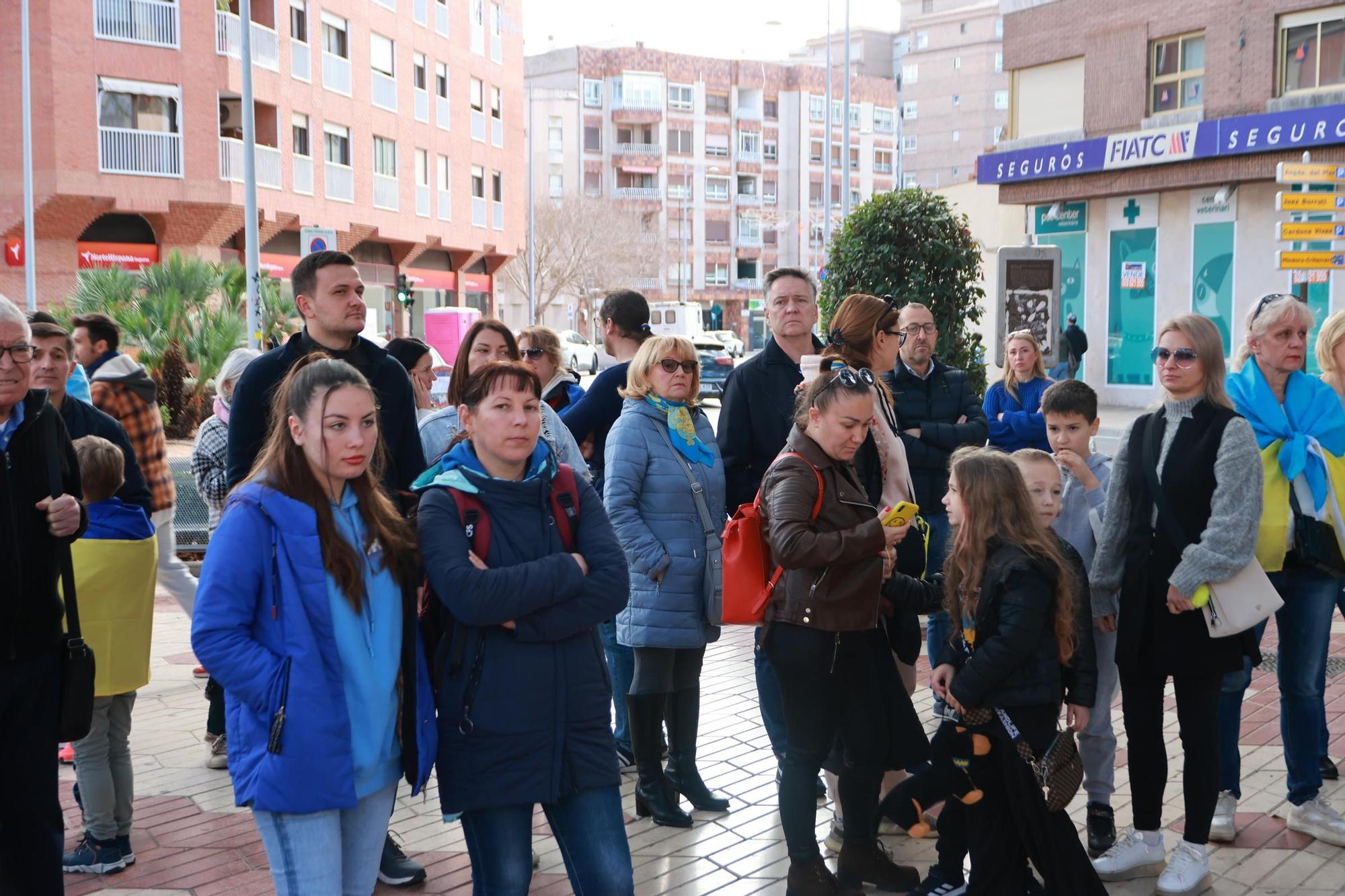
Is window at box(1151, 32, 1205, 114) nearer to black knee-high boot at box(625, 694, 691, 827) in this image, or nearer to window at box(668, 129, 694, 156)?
black knee-high boot at box(625, 694, 691, 827)

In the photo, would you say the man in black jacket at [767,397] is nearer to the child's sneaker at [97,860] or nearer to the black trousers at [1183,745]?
the black trousers at [1183,745]

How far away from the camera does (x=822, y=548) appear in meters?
4.14

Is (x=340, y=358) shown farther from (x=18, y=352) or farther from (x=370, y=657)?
(x=370, y=657)

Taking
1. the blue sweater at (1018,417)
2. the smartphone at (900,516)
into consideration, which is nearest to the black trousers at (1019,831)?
the smartphone at (900,516)

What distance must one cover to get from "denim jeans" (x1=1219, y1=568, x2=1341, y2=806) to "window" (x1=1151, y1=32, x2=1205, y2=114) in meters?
22.8

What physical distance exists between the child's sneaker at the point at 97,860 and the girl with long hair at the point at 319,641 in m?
2.03

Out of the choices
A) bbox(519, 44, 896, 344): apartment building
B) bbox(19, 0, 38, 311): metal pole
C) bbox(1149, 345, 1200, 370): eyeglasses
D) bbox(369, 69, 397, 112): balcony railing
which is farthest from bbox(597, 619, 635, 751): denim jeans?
bbox(519, 44, 896, 344): apartment building

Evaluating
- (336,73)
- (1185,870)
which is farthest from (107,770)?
(336,73)

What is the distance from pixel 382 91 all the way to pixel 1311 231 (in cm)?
3263

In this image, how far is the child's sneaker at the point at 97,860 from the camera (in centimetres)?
480

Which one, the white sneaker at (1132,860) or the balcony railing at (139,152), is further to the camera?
the balcony railing at (139,152)

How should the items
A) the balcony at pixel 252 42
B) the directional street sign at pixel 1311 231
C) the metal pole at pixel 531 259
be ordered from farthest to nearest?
the metal pole at pixel 531 259 → the balcony at pixel 252 42 → the directional street sign at pixel 1311 231

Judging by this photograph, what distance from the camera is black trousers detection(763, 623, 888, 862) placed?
4.30m

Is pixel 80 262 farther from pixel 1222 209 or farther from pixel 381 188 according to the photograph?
pixel 1222 209
